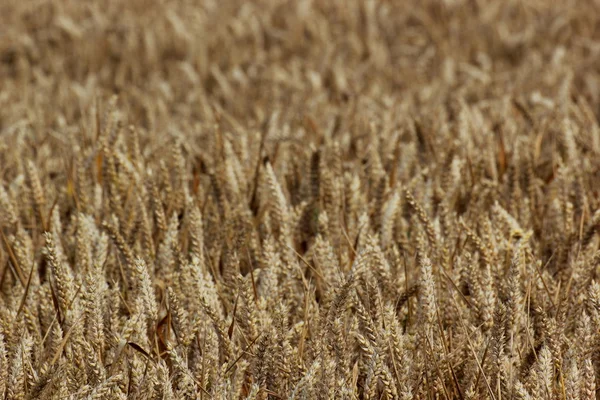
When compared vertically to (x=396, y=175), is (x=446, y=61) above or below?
below

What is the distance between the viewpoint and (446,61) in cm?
345

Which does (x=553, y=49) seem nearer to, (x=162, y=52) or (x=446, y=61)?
(x=446, y=61)

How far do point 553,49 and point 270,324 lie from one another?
294cm

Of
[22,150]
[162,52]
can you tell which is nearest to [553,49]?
[162,52]

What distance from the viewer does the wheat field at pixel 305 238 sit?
1.15m

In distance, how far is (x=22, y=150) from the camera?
7.13 feet

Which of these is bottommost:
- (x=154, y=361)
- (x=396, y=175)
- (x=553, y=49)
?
(x=553, y=49)

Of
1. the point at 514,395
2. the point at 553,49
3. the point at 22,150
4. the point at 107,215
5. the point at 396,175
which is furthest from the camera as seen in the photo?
the point at 553,49

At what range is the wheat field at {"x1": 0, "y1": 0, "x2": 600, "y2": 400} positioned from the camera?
115 cm

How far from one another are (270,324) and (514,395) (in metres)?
0.38

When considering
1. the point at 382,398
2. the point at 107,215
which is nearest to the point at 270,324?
the point at 382,398

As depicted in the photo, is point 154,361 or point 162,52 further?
point 162,52

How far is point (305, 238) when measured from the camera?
172 centimetres

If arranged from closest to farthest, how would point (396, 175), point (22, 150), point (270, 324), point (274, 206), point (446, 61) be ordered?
point (270, 324), point (274, 206), point (396, 175), point (22, 150), point (446, 61)
